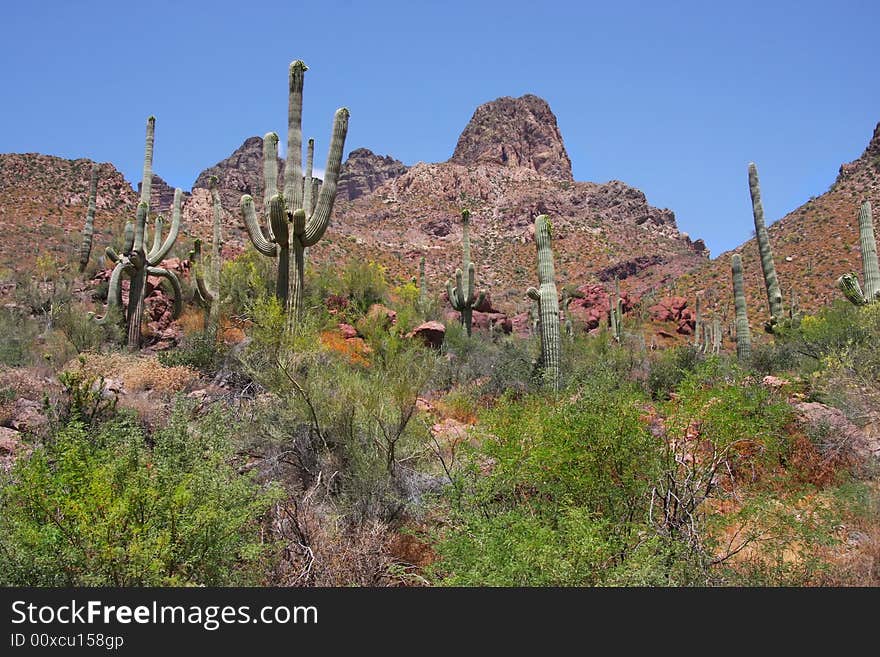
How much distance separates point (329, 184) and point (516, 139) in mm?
95859

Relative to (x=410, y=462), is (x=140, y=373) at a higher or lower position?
higher

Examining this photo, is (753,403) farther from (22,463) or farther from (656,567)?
(22,463)

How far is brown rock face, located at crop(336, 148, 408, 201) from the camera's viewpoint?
126562 mm

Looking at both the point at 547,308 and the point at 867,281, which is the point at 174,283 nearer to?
the point at 547,308

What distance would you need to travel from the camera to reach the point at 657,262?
65188 millimetres

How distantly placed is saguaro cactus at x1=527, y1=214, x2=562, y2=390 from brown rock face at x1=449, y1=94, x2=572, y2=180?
8396cm

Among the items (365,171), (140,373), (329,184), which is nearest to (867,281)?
(329,184)

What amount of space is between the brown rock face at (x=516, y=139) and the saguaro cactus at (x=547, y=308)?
3306 inches

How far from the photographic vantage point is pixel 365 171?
12912cm

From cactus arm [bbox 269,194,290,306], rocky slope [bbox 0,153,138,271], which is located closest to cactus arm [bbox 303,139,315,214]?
cactus arm [bbox 269,194,290,306]

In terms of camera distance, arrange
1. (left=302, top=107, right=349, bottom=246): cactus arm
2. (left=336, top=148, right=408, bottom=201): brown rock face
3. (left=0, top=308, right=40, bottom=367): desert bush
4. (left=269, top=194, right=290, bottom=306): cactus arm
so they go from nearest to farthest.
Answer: (left=269, top=194, right=290, bottom=306): cactus arm
(left=302, top=107, right=349, bottom=246): cactus arm
(left=0, top=308, right=40, bottom=367): desert bush
(left=336, top=148, right=408, bottom=201): brown rock face

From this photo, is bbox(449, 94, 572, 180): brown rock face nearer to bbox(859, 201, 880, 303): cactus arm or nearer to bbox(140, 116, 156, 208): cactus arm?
bbox(140, 116, 156, 208): cactus arm

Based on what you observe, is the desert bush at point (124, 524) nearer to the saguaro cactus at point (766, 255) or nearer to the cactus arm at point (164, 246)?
the cactus arm at point (164, 246)

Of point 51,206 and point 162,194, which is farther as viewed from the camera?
point 162,194
